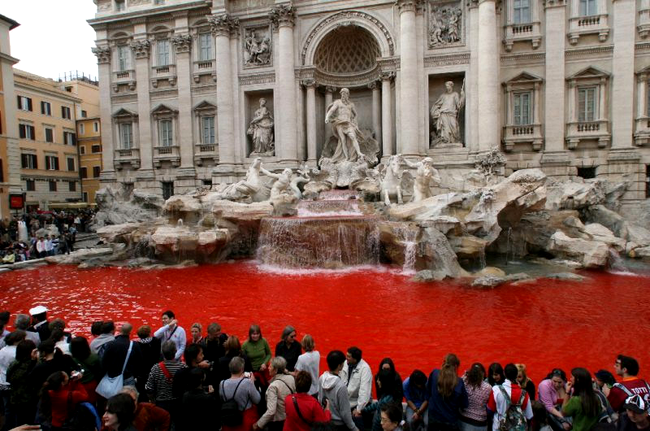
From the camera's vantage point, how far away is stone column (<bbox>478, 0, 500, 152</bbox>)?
60.5ft

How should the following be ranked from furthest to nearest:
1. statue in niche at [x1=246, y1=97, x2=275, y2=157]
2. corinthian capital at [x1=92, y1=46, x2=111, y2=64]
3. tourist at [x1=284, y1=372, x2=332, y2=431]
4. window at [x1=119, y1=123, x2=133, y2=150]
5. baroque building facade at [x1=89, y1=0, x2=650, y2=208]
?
1. window at [x1=119, y1=123, x2=133, y2=150]
2. corinthian capital at [x1=92, y1=46, x2=111, y2=64]
3. statue in niche at [x1=246, y1=97, x2=275, y2=157]
4. baroque building facade at [x1=89, y1=0, x2=650, y2=208]
5. tourist at [x1=284, y1=372, x2=332, y2=431]

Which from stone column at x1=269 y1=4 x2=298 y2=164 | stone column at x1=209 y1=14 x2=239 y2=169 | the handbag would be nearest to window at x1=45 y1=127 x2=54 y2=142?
stone column at x1=209 y1=14 x2=239 y2=169

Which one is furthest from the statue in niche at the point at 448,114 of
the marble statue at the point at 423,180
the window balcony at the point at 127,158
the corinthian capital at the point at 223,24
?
the window balcony at the point at 127,158

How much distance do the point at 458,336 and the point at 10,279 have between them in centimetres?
1274

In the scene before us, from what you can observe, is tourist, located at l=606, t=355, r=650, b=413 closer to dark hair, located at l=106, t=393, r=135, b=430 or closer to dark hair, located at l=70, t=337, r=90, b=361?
dark hair, located at l=106, t=393, r=135, b=430

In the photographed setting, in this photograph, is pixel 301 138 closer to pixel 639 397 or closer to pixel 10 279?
pixel 10 279

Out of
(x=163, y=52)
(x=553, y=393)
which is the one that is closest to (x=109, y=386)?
(x=553, y=393)

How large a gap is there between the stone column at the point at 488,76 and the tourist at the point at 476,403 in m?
16.7

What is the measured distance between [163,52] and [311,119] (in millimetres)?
9824

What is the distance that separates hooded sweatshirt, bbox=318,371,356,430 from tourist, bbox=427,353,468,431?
2.38 ft

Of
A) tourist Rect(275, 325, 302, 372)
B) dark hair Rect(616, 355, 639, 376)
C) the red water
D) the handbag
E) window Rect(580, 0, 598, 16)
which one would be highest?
window Rect(580, 0, 598, 16)

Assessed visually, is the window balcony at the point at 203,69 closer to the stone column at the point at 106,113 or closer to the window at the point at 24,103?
the stone column at the point at 106,113

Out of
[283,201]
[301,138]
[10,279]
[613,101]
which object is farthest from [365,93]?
[10,279]

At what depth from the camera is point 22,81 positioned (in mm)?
32281
